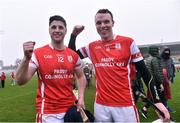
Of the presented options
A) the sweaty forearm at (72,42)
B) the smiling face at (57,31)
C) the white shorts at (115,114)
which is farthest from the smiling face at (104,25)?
the white shorts at (115,114)

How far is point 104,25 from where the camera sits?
4.20 meters

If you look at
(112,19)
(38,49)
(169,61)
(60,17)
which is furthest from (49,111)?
(169,61)

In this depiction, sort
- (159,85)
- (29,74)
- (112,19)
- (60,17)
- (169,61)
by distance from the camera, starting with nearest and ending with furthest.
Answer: (29,74), (60,17), (112,19), (159,85), (169,61)

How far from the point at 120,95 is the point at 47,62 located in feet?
2.94

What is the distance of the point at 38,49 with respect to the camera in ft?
13.2

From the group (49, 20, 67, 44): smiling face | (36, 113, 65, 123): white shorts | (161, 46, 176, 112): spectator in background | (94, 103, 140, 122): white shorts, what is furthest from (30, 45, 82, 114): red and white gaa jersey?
(161, 46, 176, 112): spectator in background

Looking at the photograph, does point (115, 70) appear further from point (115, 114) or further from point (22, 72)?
point (22, 72)

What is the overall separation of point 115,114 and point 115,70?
19.2 inches

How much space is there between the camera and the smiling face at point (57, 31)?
13.0 ft

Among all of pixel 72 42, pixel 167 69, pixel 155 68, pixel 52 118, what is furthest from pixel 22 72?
pixel 167 69

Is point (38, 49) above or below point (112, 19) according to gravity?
below

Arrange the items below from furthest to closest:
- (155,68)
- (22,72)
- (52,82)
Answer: (155,68) < (52,82) < (22,72)

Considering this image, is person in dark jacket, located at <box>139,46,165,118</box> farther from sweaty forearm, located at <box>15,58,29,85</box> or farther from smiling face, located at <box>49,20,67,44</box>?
sweaty forearm, located at <box>15,58,29,85</box>

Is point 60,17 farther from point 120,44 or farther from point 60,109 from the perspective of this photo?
point 60,109
